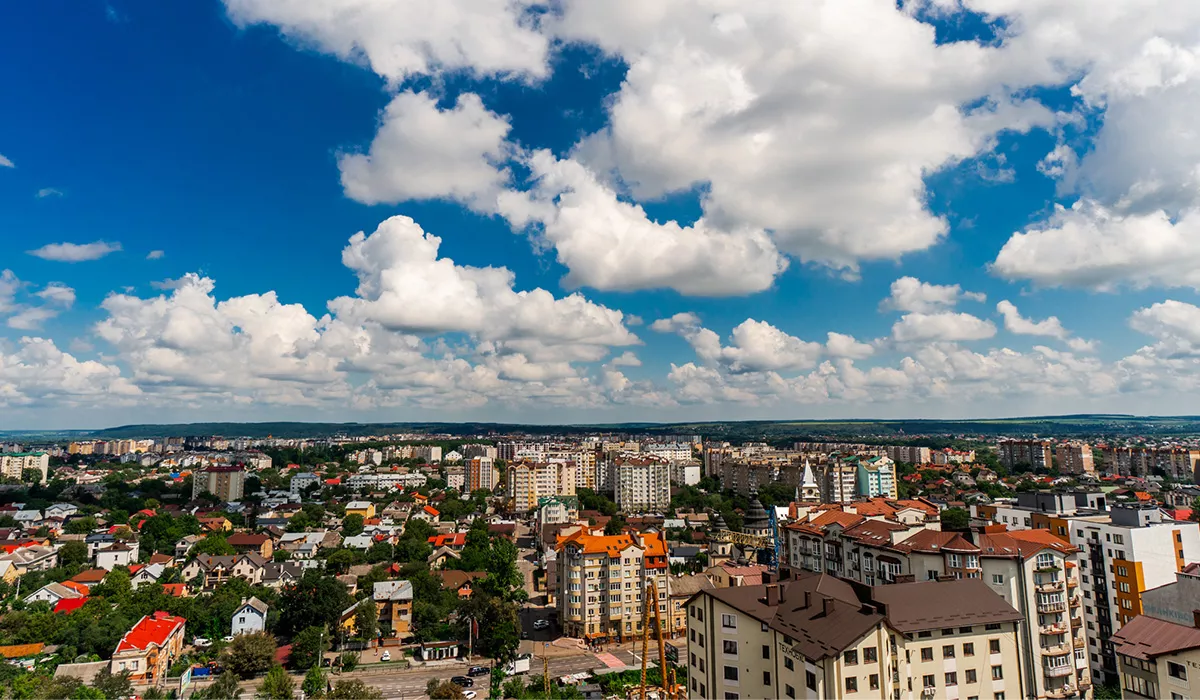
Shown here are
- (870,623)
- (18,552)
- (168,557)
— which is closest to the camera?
(870,623)

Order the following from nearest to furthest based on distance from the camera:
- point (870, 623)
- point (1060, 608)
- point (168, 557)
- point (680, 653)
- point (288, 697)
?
point (870, 623), point (1060, 608), point (288, 697), point (680, 653), point (168, 557)

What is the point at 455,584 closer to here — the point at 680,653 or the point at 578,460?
the point at 680,653

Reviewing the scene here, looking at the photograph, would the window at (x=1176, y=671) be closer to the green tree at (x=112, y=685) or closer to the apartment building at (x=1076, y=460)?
the green tree at (x=112, y=685)

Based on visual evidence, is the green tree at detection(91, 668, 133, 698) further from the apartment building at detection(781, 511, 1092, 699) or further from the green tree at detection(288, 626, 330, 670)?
the apartment building at detection(781, 511, 1092, 699)

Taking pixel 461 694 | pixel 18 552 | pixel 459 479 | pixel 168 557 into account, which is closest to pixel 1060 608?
pixel 461 694

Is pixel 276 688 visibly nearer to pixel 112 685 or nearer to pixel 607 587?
pixel 112 685

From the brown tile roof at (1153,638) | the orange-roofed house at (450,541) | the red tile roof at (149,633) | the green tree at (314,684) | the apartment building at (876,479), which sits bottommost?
the orange-roofed house at (450,541)

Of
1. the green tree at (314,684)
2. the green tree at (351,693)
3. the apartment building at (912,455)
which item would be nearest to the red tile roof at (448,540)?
the green tree at (314,684)
